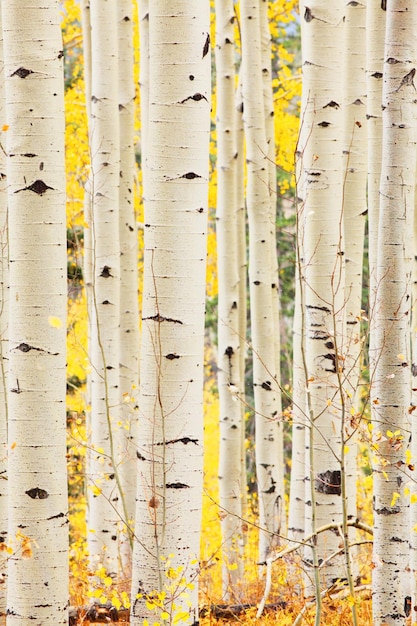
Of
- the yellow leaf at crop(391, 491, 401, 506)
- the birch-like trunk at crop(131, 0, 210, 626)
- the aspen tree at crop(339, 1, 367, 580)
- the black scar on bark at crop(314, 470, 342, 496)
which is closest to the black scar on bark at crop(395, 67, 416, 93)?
the aspen tree at crop(339, 1, 367, 580)

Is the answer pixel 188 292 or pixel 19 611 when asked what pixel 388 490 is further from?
pixel 19 611

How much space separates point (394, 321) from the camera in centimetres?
348

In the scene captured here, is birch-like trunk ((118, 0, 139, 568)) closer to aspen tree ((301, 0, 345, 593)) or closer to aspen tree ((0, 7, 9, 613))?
aspen tree ((0, 7, 9, 613))

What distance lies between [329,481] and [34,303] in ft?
6.72

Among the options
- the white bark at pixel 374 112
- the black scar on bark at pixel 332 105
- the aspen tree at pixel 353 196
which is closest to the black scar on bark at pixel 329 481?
the aspen tree at pixel 353 196

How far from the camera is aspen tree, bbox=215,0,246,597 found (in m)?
6.81

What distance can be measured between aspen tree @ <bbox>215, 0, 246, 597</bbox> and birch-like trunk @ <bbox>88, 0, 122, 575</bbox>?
54.8 inches

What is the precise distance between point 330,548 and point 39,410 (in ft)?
7.58

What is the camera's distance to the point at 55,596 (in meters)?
2.81

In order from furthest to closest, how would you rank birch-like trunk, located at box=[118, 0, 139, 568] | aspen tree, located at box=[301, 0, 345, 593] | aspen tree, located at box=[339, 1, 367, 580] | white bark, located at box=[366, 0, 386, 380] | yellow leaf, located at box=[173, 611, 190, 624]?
birch-like trunk, located at box=[118, 0, 139, 568] → aspen tree, located at box=[339, 1, 367, 580] → white bark, located at box=[366, 0, 386, 380] → aspen tree, located at box=[301, 0, 345, 593] → yellow leaf, located at box=[173, 611, 190, 624]

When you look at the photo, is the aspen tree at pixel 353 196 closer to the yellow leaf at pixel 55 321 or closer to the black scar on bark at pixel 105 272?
the black scar on bark at pixel 105 272

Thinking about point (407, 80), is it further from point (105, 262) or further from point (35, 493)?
point (105, 262)

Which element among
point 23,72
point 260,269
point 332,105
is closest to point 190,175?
point 23,72

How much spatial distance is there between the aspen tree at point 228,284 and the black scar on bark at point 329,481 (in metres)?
2.69
